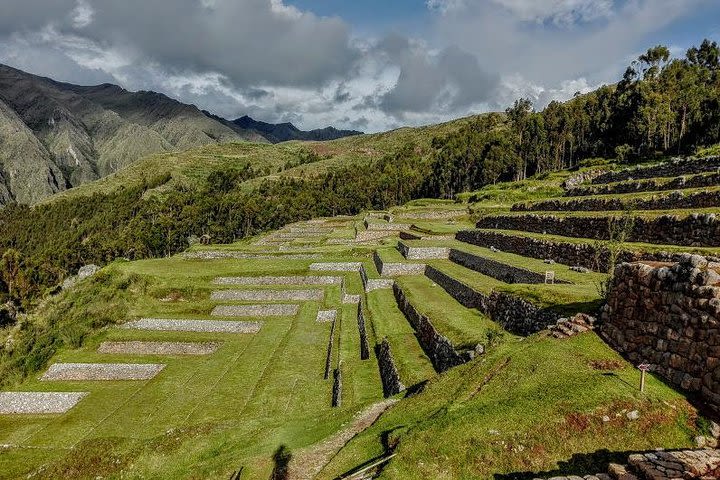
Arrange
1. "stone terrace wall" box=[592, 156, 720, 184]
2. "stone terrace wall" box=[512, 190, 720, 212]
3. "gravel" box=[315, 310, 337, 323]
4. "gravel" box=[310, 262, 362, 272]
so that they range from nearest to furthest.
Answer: "stone terrace wall" box=[512, 190, 720, 212]
"stone terrace wall" box=[592, 156, 720, 184]
"gravel" box=[315, 310, 337, 323]
"gravel" box=[310, 262, 362, 272]

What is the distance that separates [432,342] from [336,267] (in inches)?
989

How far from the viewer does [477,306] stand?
22.6 meters

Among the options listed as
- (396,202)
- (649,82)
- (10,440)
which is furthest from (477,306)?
(396,202)

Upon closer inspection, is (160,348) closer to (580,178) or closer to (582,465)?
(582,465)

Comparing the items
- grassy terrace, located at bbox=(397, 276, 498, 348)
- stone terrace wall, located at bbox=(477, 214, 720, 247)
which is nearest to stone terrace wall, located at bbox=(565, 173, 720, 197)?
stone terrace wall, located at bbox=(477, 214, 720, 247)

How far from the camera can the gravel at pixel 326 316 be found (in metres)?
33.3

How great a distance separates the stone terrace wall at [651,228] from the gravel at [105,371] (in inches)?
Answer: 1039

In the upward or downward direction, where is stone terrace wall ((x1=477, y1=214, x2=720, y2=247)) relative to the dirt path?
upward

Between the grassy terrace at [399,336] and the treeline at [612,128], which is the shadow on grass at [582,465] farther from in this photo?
the treeline at [612,128]

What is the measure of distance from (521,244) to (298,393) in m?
16.7

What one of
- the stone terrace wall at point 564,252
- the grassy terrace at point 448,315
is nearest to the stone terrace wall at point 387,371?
the grassy terrace at point 448,315

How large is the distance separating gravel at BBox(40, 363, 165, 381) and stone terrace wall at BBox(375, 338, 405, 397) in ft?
47.8

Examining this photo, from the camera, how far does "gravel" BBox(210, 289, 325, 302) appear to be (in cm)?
3888

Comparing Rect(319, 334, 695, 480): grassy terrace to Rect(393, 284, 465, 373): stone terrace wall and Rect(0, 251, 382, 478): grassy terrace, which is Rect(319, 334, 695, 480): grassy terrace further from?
Rect(393, 284, 465, 373): stone terrace wall
